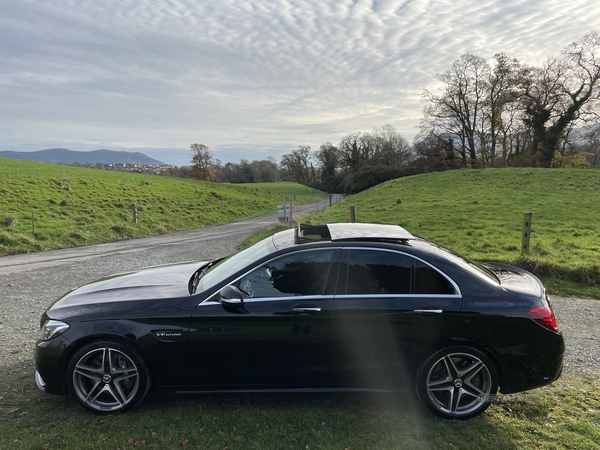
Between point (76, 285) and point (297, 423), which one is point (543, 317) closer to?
point (297, 423)

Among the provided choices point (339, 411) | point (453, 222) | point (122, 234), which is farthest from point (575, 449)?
point (122, 234)

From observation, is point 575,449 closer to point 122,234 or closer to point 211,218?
point 122,234

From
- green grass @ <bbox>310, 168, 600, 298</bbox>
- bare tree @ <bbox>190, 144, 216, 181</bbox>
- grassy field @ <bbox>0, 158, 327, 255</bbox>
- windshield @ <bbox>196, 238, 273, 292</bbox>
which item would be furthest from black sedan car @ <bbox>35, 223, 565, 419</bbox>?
bare tree @ <bbox>190, 144, 216, 181</bbox>

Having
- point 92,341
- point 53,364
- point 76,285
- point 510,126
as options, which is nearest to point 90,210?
point 76,285

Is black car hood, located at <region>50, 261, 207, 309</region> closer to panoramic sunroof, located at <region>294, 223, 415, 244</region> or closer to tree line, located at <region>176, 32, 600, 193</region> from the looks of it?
panoramic sunroof, located at <region>294, 223, 415, 244</region>

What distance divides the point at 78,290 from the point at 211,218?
22.1 metres

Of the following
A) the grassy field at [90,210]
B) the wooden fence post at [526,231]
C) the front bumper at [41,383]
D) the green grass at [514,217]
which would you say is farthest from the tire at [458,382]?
the grassy field at [90,210]

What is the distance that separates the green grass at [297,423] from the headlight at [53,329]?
0.66m

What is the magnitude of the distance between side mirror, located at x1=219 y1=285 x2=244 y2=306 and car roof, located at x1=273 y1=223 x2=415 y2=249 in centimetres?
66

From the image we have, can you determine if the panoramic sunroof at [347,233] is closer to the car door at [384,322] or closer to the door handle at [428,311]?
the car door at [384,322]

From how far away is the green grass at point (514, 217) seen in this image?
7.67 meters

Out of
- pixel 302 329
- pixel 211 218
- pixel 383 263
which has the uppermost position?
pixel 383 263

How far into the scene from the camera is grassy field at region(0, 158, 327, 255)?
546 inches

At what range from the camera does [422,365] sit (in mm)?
3088
